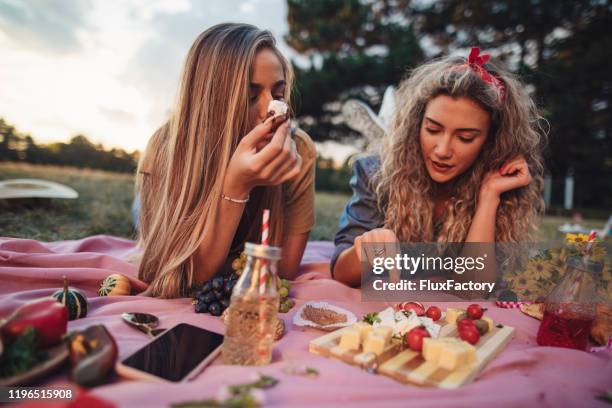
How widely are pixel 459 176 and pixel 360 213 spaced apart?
0.74 meters

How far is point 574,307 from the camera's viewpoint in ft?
5.34

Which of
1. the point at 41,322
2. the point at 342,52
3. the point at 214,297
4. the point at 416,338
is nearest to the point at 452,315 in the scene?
the point at 416,338

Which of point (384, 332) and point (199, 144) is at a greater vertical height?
point (199, 144)

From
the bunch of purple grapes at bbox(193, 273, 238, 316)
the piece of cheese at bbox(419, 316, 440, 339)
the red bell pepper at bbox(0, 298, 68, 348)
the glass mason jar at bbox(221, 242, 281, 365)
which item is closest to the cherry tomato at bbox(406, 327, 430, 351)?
the piece of cheese at bbox(419, 316, 440, 339)

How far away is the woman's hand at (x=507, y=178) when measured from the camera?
250 centimetres

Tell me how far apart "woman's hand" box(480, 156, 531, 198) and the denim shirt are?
721 mm

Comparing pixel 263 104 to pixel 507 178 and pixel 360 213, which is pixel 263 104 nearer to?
pixel 360 213

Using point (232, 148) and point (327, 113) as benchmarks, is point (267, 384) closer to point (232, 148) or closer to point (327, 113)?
point (232, 148)

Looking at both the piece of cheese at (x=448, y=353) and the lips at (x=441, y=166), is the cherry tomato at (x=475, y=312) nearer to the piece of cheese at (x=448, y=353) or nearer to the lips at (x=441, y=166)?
the piece of cheese at (x=448, y=353)

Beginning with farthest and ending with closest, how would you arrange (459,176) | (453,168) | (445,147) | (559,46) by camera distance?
(559,46), (459,176), (453,168), (445,147)

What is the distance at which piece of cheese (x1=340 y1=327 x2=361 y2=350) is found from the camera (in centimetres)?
142

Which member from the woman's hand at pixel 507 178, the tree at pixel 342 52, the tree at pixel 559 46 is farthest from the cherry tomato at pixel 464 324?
the tree at pixel 559 46

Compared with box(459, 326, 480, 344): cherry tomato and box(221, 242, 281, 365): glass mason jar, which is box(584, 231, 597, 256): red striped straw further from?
box(221, 242, 281, 365): glass mason jar

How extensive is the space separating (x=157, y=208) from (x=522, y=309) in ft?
6.87
